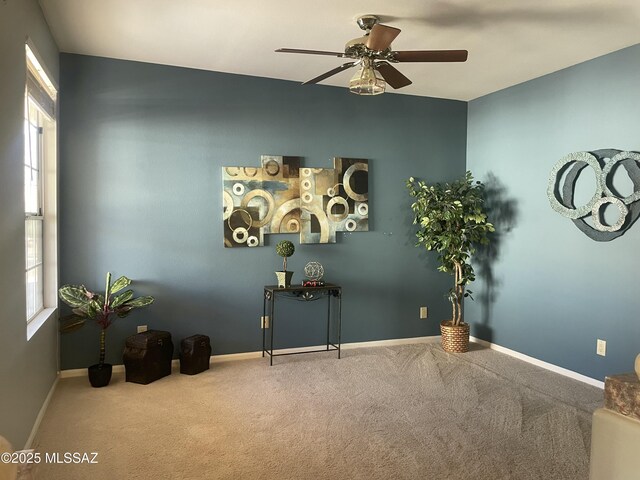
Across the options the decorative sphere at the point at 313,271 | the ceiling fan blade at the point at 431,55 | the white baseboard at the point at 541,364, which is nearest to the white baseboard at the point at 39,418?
the decorative sphere at the point at 313,271

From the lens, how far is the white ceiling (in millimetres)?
2990

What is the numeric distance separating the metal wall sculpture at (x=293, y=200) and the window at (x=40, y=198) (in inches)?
53.8

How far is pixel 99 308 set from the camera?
3.66 meters

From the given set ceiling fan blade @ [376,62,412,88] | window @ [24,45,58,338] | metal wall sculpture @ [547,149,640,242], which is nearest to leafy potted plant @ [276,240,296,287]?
ceiling fan blade @ [376,62,412,88]

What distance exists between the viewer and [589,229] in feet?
12.7

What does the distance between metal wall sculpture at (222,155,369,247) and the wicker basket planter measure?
1284 mm

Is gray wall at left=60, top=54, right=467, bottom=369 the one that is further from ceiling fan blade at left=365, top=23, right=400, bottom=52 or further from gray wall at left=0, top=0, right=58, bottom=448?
ceiling fan blade at left=365, top=23, right=400, bottom=52

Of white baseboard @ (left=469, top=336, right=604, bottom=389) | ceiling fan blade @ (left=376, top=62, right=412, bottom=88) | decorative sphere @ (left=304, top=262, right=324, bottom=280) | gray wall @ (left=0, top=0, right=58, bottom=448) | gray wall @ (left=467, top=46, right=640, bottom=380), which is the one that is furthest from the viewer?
decorative sphere @ (left=304, top=262, right=324, bottom=280)

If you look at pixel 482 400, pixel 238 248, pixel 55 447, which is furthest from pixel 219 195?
pixel 482 400

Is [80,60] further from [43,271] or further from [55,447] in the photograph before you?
[55,447]

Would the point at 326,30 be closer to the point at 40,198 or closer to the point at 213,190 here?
the point at 213,190

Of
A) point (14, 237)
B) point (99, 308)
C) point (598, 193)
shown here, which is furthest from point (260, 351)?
point (598, 193)

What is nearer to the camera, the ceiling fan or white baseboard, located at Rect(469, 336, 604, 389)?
the ceiling fan

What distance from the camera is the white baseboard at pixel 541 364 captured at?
385cm
